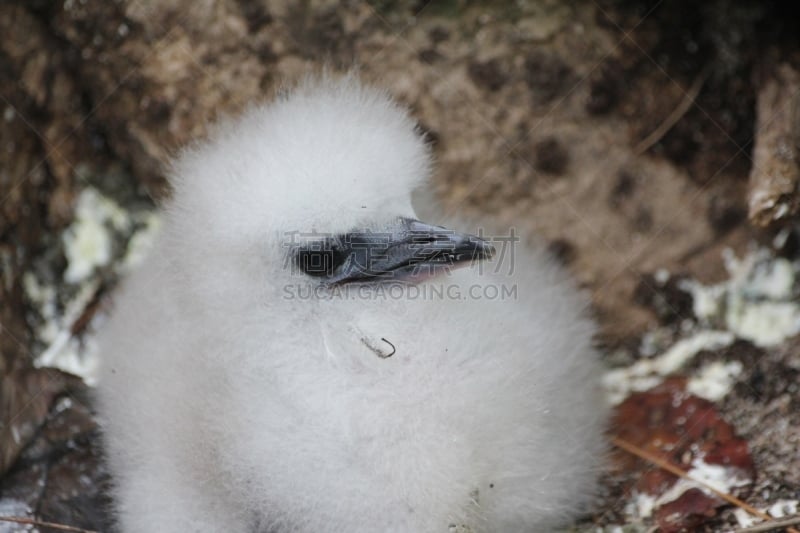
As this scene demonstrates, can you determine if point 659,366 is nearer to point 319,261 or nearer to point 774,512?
point 774,512

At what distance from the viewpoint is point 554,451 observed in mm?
1814

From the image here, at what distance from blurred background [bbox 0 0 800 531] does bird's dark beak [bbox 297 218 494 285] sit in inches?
28.8

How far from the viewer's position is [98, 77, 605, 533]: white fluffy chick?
162 centimetres

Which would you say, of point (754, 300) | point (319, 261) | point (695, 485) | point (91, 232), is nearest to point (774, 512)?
point (695, 485)

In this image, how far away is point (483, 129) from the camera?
99.4 inches

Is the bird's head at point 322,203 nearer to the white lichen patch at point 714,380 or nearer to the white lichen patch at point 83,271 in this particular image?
the white lichen patch at point 83,271

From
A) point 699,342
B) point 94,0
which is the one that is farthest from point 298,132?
point 699,342

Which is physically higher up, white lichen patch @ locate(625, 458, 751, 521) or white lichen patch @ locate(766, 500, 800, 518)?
white lichen patch @ locate(625, 458, 751, 521)

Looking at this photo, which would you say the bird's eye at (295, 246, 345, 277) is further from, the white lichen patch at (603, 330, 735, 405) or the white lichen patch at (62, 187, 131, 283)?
the white lichen patch at (62, 187, 131, 283)

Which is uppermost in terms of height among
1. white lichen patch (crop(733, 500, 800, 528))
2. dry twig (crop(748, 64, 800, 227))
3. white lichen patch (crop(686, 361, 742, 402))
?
dry twig (crop(748, 64, 800, 227))

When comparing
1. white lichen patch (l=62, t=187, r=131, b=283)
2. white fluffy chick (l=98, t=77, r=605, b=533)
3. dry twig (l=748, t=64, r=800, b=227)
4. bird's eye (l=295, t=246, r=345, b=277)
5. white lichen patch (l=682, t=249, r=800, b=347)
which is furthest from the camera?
white lichen patch (l=62, t=187, r=131, b=283)

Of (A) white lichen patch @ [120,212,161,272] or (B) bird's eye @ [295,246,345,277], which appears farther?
(A) white lichen patch @ [120,212,161,272]

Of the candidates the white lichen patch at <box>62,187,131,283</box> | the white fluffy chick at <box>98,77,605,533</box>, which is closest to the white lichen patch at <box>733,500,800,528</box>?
the white fluffy chick at <box>98,77,605,533</box>

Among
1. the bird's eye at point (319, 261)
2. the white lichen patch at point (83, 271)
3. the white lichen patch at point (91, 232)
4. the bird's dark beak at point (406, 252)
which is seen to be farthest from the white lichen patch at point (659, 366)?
the white lichen patch at point (91, 232)
